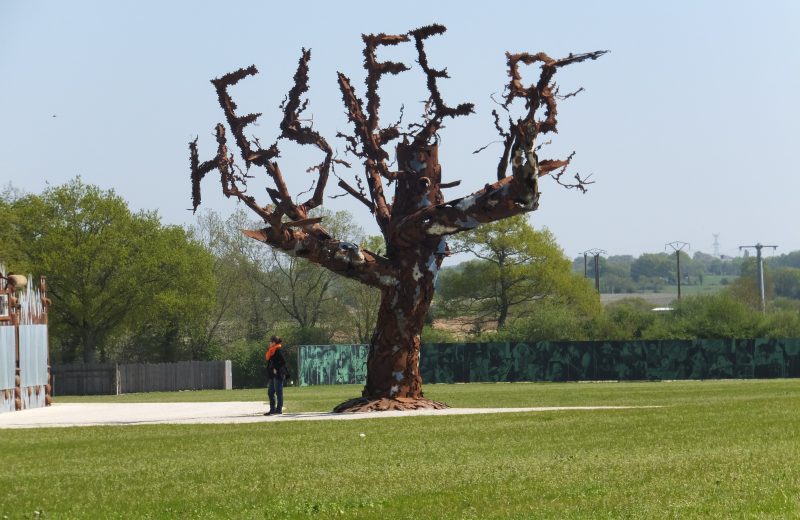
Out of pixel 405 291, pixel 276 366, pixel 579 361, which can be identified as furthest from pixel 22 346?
pixel 579 361

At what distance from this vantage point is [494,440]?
17953 mm

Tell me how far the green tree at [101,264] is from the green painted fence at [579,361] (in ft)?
37.6

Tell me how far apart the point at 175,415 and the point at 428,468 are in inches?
585

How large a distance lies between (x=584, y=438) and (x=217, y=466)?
16.1 feet

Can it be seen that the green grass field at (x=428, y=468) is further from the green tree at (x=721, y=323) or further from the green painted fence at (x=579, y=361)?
the green tree at (x=721, y=323)

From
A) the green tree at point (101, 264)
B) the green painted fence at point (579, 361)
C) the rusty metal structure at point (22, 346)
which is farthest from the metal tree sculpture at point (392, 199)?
the green tree at point (101, 264)

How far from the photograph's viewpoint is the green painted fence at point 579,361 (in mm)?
57250

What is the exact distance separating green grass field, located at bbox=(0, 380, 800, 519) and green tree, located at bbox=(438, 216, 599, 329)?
191 feet

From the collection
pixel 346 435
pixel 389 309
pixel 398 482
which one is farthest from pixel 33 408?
pixel 398 482

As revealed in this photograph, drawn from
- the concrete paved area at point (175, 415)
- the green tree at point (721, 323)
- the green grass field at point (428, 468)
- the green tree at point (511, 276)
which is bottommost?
the green grass field at point (428, 468)

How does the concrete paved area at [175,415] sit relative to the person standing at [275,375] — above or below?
below

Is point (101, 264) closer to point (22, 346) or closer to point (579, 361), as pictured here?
point (579, 361)

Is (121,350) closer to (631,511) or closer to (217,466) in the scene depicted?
(217,466)

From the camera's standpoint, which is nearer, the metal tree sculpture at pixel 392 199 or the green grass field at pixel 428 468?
the green grass field at pixel 428 468
